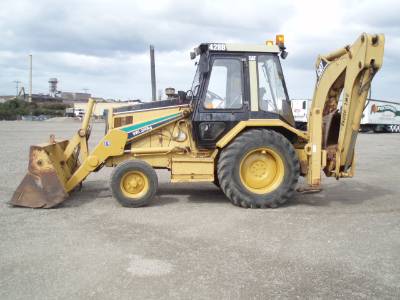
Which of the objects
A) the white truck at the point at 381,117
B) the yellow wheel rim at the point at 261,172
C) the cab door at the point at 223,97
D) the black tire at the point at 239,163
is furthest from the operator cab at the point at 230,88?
the white truck at the point at 381,117

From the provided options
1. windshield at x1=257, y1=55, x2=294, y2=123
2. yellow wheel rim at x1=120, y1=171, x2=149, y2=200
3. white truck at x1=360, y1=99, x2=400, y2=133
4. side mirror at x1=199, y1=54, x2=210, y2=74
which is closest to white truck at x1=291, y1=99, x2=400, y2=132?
white truck at x1=360, y1=99, x2=400, y2=133

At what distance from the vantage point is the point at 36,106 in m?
65.8

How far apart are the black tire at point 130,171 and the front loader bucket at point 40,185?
0.81 metres

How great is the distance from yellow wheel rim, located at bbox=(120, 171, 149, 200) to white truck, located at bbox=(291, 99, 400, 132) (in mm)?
26496

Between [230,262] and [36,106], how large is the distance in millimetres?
67914

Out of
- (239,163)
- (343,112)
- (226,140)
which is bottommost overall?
(239,163)

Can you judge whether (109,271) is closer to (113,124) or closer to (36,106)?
(113,124)

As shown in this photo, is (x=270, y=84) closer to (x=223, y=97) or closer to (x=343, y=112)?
(x=223, y=97)

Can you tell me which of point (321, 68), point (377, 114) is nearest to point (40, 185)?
point (321, 68)

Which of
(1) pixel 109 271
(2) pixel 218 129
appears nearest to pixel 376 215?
(2) pixel 218 129

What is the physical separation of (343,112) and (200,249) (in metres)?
3.64

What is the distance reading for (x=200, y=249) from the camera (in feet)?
15.3

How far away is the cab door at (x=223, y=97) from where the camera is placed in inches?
264

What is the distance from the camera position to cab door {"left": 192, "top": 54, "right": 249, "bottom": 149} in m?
6.71
